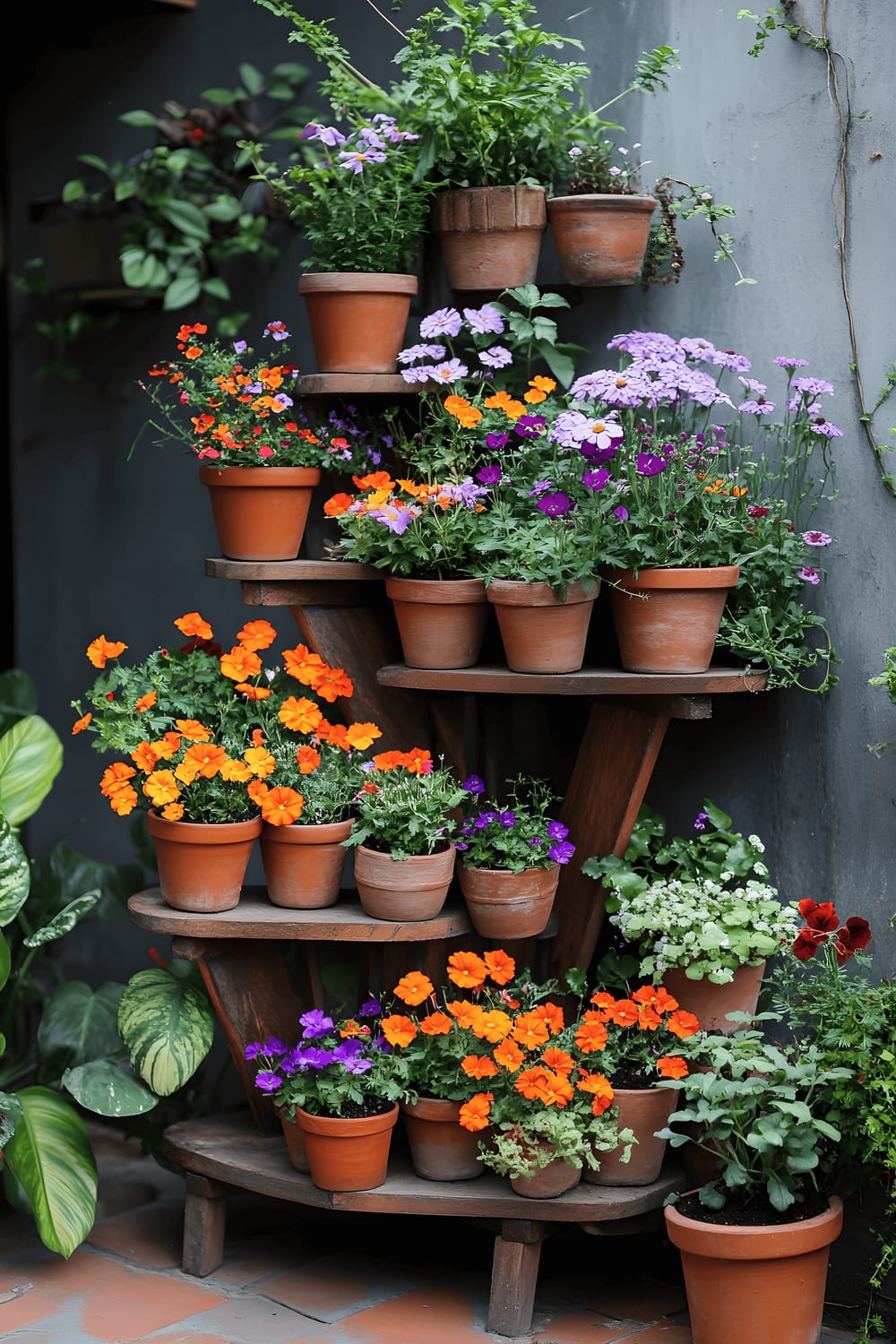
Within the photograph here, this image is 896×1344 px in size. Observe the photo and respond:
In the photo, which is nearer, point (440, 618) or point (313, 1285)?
point (440, 618)

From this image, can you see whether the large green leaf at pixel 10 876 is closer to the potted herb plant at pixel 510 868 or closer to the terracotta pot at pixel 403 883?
the terracotta pot at pixel 403 883

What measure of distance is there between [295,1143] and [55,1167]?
48 centimetres

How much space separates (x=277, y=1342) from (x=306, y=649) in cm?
128

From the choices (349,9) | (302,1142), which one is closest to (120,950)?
(302,1142)

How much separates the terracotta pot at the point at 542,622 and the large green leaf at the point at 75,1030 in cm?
121

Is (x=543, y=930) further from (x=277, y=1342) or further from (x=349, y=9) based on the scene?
(x=349, y=9)

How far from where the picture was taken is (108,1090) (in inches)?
110

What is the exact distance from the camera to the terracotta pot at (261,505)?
281 centimetres

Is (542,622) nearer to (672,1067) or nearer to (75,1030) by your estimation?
(672,1067)

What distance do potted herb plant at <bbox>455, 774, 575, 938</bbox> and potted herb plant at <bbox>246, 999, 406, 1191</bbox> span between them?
300 millimetres

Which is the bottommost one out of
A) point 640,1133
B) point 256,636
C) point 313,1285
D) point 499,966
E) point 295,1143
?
point 313,1285

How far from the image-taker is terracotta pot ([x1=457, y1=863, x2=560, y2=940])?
104 inches

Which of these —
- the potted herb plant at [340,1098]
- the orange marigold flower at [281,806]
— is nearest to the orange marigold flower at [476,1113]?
the potted herb plant at [340,1098]

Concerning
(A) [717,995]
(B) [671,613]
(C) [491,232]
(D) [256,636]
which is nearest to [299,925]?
(D) [256,636]
